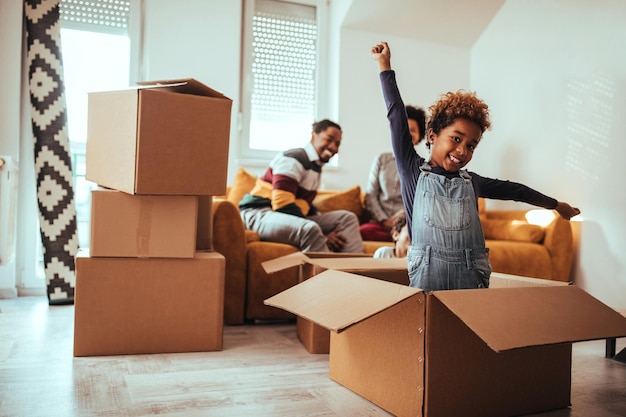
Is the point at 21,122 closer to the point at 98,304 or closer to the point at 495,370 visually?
the point at 98,304

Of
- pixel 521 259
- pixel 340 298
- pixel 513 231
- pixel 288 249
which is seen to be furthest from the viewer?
pixel 513 231

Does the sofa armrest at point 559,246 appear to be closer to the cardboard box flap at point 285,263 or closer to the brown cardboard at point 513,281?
Answer: the brown cardboard at point 513,281

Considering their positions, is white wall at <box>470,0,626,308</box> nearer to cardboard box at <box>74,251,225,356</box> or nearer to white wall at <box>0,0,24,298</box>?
cardboard box at <box>74,251,225,356</box>

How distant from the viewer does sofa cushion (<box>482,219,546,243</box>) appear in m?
3.18

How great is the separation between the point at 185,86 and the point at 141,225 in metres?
0.51

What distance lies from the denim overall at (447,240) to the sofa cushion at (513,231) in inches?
72.0

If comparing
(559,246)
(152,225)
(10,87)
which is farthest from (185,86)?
(559,246)

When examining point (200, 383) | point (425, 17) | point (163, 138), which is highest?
point (425, 17)

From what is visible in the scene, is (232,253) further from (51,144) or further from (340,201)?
(51,144)

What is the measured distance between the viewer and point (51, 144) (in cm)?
310

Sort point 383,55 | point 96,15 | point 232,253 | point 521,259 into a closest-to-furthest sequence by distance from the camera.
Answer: point 383,55, point 232,253, point 521,259, point 96,15

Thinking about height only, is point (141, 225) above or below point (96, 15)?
below

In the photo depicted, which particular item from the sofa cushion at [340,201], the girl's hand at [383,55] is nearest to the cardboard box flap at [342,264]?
the girl's hand at [383,55]

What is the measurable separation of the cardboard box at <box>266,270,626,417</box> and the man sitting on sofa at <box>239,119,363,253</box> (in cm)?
117
